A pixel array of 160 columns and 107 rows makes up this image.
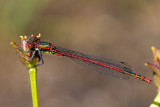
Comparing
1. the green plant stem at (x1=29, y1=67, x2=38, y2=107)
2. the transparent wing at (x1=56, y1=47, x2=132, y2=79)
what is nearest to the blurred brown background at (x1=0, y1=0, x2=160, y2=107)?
the transparent wing at (x1=56, y1=47, x2=132, y2=79)

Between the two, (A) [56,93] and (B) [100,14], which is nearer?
(A) [56,93]

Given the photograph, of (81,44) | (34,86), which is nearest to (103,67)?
(34,86)

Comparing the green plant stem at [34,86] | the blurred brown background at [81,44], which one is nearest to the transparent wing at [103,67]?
the green plant stem at [34,86]

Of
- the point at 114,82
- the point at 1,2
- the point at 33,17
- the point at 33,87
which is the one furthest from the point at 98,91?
the point at 33,87

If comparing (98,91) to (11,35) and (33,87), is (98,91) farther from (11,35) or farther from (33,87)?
(33,87)

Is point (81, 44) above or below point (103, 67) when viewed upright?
below

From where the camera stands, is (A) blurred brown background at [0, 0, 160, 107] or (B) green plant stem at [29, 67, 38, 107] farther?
(A) blurred brown background at [0, 0, 160, 107]

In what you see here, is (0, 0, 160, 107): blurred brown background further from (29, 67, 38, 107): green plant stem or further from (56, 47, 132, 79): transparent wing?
(29, 67, 38, 107): green plant stem

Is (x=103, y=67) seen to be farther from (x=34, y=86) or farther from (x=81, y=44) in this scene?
(x=81, y=44)
